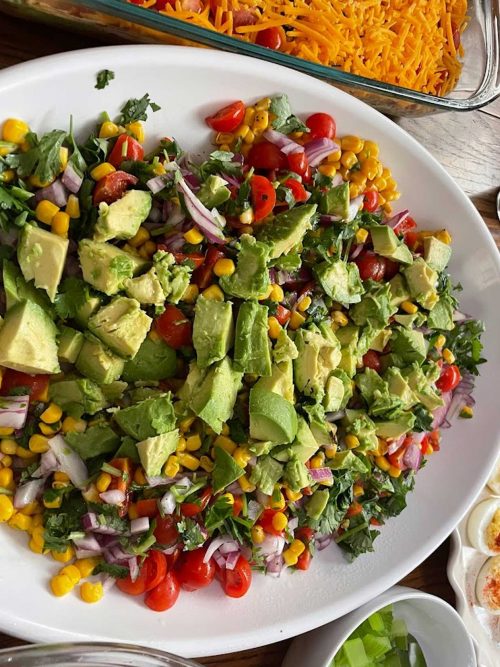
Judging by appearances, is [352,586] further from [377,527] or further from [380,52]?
[380,52]

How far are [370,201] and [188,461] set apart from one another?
0.96 meters

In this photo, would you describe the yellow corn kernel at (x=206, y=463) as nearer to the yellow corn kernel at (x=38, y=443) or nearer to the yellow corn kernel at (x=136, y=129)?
the yellow corn kernel at (x=38, y=443)

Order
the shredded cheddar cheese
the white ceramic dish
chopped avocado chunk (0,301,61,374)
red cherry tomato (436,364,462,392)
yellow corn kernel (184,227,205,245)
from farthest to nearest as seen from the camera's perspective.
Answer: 1. the white ceramic dish
2. red cherry tomato (436,364,462,392)
3. the shredded cheddar cheese
4. yellow corn kernel (184,227,205,245)
5. chopped avocado chunk (0,301,61,374)

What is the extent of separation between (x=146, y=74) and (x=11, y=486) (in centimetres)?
108

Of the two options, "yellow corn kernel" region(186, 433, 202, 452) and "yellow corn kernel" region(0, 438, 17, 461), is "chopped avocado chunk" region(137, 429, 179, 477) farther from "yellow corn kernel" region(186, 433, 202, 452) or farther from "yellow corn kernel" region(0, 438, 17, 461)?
"yellow corn kernel" region(0, 438, 17, 461)

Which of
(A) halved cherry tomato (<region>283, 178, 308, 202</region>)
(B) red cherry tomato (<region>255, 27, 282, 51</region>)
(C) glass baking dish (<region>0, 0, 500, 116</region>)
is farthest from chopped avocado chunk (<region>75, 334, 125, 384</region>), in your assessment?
(B) red cherry tomato (<region>255, 27, 282, 51</region>)

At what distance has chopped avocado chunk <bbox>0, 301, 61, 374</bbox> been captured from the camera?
1517mm

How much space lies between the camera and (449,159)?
264 centimetres

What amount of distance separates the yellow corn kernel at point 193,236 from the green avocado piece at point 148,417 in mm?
388

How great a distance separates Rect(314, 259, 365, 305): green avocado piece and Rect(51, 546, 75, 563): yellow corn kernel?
0.96 m

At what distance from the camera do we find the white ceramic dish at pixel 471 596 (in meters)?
2.39

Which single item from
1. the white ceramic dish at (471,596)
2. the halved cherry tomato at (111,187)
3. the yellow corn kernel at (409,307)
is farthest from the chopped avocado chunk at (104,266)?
the white ceramic dish at (471,596)

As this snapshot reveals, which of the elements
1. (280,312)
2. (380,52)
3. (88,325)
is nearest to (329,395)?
(280,312)

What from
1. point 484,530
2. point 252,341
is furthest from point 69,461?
point 484,530
